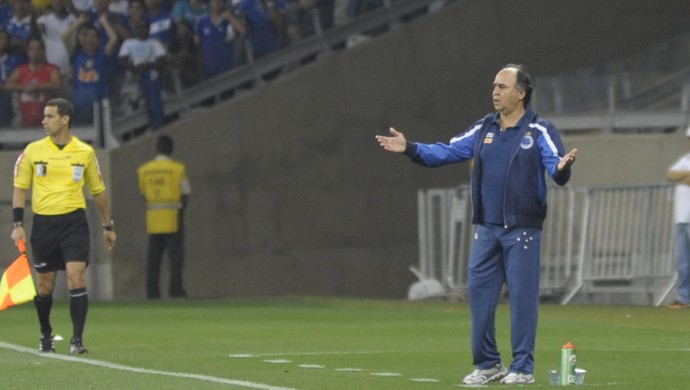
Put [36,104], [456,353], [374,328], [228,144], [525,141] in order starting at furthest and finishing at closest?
[228,144], [36,104], [374,328], [456,353], [525,141]

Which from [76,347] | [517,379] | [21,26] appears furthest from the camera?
[21,26]

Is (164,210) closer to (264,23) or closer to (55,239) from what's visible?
(264,23)

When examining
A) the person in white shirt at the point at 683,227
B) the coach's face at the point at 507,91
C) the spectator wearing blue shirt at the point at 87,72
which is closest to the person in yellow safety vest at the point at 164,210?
the spectator wearing blue shirt at the point at 87,72

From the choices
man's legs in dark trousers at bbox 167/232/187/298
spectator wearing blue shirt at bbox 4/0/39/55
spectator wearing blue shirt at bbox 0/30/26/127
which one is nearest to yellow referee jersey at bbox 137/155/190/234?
man's legs in dark trousers at bbox 167/232/187/298

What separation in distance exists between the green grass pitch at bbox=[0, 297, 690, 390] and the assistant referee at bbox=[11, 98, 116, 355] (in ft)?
1.58

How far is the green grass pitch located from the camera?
12.0 metres

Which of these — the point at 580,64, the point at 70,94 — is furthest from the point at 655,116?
the point at 70,94

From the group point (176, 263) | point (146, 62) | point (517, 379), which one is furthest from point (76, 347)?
point (146, 62)

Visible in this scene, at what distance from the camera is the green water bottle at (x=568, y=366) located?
11000 mm

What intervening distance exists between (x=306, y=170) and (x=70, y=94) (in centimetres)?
431

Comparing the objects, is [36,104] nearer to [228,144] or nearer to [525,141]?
[228,144]

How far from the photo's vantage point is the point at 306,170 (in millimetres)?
28031

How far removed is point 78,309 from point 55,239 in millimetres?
602

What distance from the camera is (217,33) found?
2692 centimetres
